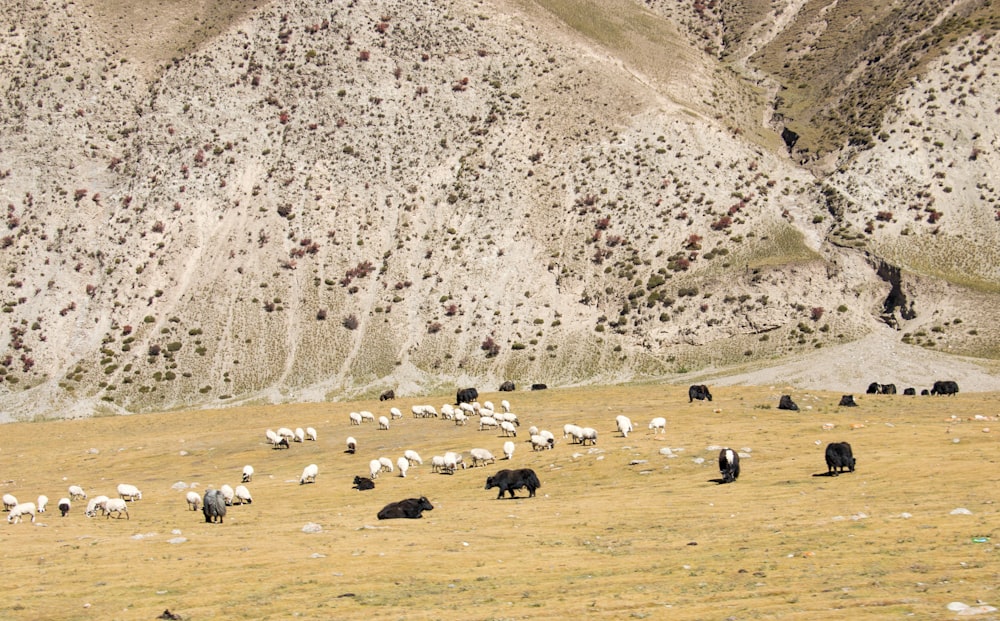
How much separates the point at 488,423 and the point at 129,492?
2155 cm

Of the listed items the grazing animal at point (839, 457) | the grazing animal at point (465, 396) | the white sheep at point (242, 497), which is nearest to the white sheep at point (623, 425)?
the grazing animal at point (839, 457)

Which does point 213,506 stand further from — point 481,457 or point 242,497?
point 481,457

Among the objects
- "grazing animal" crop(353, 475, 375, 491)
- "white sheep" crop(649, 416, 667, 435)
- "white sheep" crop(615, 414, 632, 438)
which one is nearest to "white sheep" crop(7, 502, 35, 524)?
"grazing animal" crop(353, 475, 375, 491)

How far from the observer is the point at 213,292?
107 metres

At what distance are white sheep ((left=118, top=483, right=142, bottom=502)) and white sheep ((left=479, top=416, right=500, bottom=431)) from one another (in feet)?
66.9

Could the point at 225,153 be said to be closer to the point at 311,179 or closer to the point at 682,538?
the point at 311,179

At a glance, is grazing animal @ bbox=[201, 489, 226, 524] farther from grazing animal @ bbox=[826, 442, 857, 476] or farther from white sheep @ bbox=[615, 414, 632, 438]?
grazing animal @ bbox=[826, 442, 857, 476]

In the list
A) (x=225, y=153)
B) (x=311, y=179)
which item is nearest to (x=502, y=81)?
(x=311, y=179)

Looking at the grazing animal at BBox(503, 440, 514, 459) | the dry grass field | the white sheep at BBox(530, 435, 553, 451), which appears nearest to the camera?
the dry grass field

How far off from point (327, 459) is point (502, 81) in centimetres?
→ 8641

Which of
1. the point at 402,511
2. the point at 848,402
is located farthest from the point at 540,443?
the point at 848,402

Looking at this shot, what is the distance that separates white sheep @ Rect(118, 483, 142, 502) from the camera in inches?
1555

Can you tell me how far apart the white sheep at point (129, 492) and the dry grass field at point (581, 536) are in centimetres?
91

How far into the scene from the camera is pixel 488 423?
2180 inches
